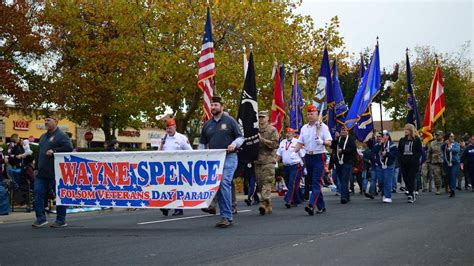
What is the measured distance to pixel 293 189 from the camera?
16.7 meters

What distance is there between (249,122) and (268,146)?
66.3 inches

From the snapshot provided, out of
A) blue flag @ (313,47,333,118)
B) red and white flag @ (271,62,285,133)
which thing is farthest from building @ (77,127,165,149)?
blue flag @ (313,47,333,118)

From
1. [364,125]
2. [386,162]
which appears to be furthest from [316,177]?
[364,125]

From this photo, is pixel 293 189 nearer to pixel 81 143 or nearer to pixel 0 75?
pixel 0 75

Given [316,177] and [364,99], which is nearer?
[316,177]

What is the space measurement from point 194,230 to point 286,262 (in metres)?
3.78

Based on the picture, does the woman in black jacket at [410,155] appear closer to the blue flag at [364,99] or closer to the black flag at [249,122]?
the blue flag at [364,99]

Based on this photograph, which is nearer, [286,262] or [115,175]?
[286,262]

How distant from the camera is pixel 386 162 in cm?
1888

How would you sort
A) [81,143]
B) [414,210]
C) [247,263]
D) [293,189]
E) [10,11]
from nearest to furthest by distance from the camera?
1. [247,263]
2. [414,210]
3. [293,189]
4. [10,11]
5. [81,143]

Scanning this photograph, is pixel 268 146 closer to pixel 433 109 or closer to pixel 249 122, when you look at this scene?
pixel 249 122

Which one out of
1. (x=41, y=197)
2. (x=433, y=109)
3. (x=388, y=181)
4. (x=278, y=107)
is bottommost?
(x=388, y=181)

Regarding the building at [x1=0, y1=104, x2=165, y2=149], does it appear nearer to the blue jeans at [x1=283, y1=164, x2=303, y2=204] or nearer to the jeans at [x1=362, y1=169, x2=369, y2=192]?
the jeans at [x1=362, y1=169, x2=369, y2=192]

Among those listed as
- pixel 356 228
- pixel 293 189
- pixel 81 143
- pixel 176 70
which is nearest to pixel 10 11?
pixel 176 70
